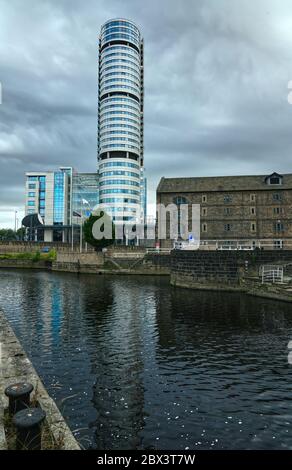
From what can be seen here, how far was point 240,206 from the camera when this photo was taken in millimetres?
69688

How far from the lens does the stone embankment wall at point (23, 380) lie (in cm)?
680

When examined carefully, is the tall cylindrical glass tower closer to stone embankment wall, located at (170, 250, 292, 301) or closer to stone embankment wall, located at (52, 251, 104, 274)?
stone embankment wall, located at (52, 251, 104, 274)

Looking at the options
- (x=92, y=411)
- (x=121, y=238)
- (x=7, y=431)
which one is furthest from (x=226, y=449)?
(x=121, y=238)

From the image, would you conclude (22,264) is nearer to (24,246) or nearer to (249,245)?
(24,246)

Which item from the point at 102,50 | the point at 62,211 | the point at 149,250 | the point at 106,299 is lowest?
the point at 106,299

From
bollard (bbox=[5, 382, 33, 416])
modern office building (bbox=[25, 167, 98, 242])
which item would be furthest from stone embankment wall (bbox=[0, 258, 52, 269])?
bollard (bbox=[5, 382, 33, 416])

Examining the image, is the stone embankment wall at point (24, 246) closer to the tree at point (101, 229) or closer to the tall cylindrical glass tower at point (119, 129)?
the tree at point (101, 229)

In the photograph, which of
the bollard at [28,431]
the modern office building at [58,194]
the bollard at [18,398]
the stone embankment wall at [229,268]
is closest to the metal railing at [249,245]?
the stone embankment wall at [229,268]

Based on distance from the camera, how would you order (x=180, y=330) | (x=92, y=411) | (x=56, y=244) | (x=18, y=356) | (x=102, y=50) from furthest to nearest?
(x=102, y=50) → (x=56, y=244) → (x=180, y=330) → (x=18, y=356) → (x=92, y=411)

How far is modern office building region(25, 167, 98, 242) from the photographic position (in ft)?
490

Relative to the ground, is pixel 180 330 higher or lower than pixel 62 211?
lower

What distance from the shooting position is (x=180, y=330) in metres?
19.8

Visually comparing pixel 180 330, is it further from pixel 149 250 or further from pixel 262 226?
pixel 262 226
